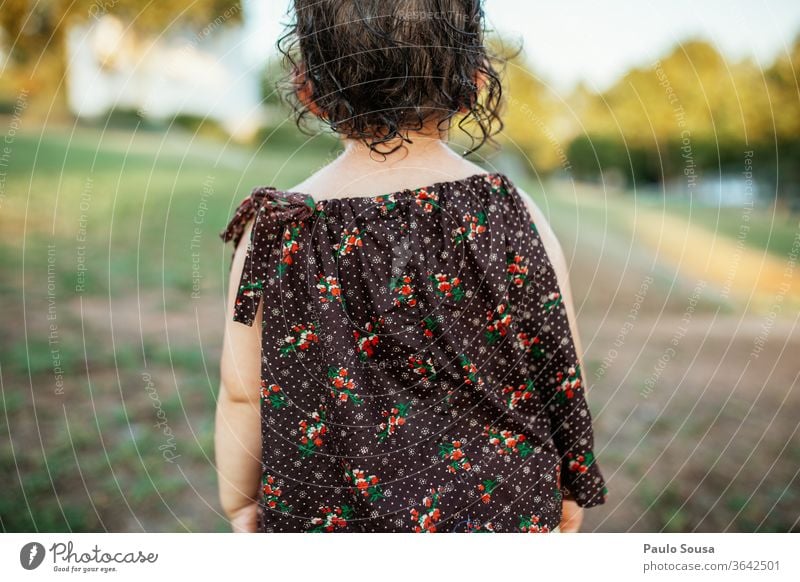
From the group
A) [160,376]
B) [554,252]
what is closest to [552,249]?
[554,252]

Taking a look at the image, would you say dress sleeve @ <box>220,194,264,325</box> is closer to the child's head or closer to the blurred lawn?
the child's head

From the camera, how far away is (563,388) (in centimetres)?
105

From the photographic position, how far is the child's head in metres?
0.88

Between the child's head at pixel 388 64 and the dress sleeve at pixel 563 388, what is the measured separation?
20cm

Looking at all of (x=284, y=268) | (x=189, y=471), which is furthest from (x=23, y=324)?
(x=284, y=268)

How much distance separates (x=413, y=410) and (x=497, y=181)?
373mm
